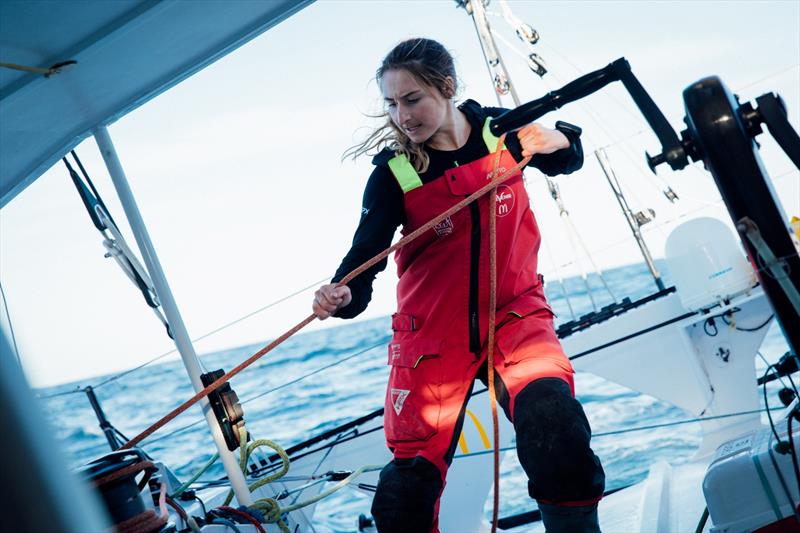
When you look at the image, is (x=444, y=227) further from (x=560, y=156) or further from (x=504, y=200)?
(x=560, y=156)

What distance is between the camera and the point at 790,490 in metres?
1.54

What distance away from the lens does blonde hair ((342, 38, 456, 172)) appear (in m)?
1.93

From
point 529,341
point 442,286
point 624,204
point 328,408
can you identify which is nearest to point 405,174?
point 442,286

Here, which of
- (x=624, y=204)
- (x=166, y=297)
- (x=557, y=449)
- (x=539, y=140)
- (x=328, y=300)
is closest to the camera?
(x=557, y=449)

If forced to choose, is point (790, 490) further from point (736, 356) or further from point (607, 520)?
point (736, 356)

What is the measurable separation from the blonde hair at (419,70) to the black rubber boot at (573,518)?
86cm

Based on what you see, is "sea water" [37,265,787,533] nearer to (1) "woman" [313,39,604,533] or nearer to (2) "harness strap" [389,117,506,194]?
(1) "woman" [313,39,604,533]

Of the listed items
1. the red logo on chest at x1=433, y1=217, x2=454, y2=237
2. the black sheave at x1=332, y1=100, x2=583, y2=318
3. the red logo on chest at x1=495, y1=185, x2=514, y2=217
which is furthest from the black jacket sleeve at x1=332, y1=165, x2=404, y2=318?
the red logo on chest at x1=495, y1=185, x2=514, y2=217

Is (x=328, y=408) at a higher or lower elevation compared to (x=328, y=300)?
lower

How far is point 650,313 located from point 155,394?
24969 millimetres

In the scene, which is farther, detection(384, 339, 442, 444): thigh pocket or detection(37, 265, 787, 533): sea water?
detection(37, 265, 787, 533): sea water

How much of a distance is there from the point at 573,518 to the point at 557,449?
0.48ft

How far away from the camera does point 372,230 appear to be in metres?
1.91

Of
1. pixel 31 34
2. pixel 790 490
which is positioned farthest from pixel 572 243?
pixel 31 34
